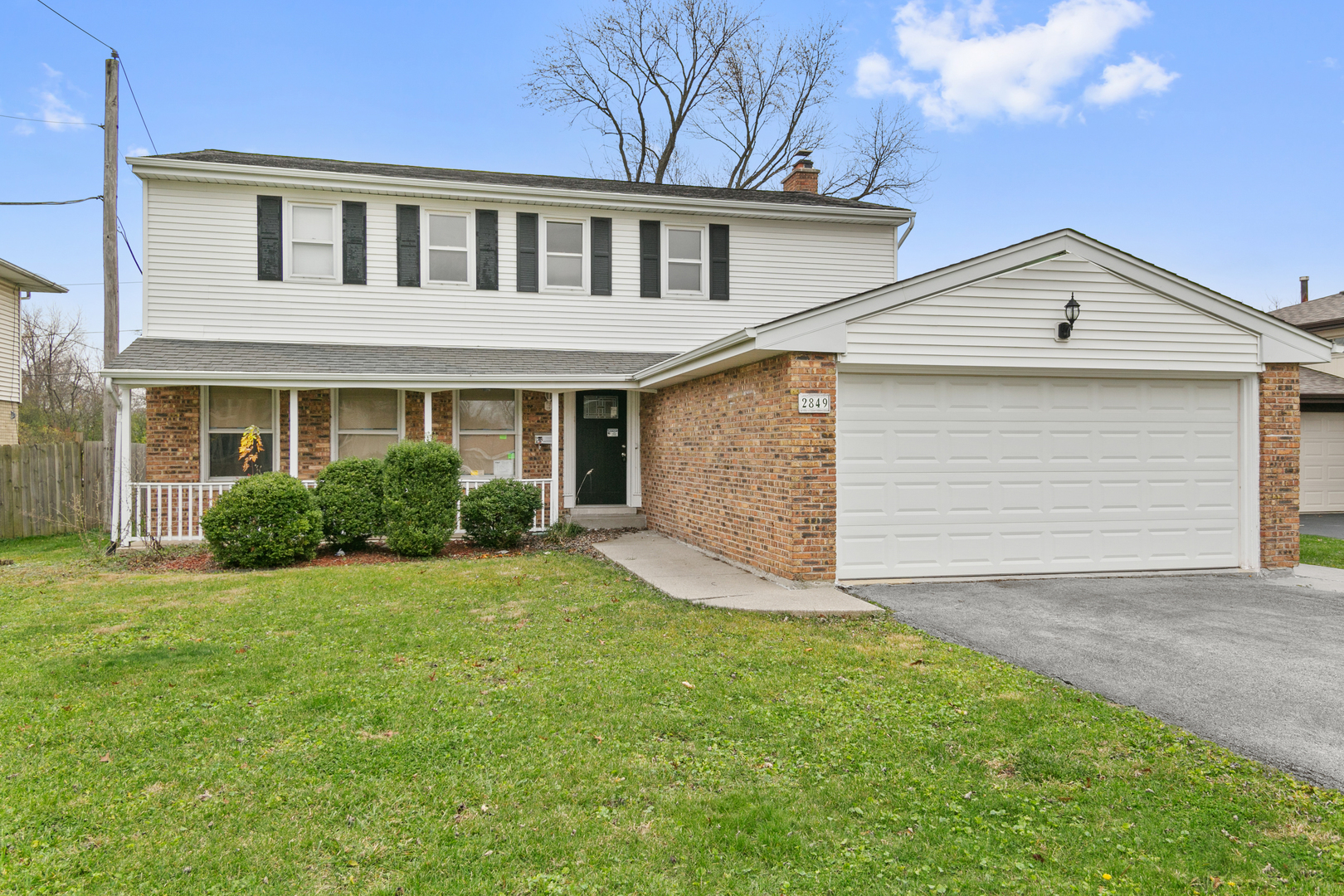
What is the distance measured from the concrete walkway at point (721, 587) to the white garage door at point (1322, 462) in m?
14.3

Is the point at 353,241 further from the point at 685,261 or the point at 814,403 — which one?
the point at 814,403

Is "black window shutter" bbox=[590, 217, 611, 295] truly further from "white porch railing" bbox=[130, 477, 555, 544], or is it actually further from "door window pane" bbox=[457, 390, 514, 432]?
"white porch railing" bbox=[130, 477, 555, 544]

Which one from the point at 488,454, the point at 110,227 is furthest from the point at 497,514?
the point at 110,227

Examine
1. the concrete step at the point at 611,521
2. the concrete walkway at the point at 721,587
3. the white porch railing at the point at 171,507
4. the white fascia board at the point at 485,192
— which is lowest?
the concrete walkway at the point at 721,587

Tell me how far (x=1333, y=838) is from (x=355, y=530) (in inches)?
394

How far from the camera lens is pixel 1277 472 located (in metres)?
8.62

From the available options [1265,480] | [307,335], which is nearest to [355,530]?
[307,335]

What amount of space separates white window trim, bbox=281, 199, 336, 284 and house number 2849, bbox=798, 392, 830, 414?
8977 millimetres

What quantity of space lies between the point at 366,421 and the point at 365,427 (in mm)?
97

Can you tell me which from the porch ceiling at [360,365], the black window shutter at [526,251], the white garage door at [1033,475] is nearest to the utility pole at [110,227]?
the porch ceiling at [360,365]

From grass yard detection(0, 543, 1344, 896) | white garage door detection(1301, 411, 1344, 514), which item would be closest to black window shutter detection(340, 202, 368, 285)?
grass yard detection(0, 543, 1344, 896)

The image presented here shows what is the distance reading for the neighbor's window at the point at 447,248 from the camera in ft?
42.9

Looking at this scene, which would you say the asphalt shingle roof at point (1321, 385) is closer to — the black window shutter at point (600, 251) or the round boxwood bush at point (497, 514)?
the black window shutter at point (600, 251)

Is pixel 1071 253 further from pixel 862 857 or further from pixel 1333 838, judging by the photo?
pixel 862 857
